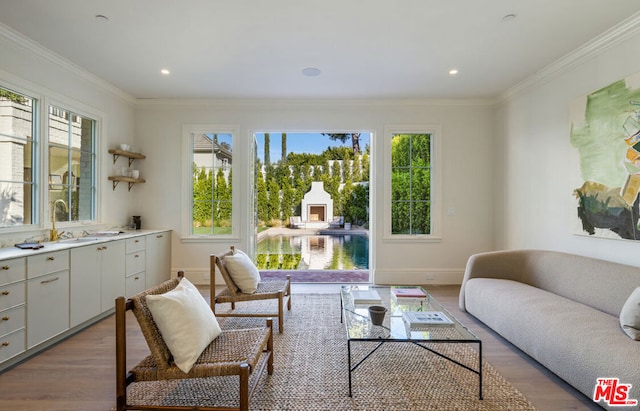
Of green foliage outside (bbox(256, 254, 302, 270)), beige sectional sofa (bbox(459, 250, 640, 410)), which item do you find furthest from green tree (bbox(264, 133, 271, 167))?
beige sectional sofa (bbox(459, 250, 640, 410))

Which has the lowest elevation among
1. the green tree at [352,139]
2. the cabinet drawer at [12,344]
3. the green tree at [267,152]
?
the cabinet drawer at [12,344]

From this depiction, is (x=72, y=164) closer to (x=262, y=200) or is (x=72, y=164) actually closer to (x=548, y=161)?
(x=548, y=161)

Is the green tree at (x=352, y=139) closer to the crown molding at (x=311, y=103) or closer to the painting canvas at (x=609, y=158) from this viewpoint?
the crown molding at (x=311, y=103)

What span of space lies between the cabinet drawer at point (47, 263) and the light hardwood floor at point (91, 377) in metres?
0.68

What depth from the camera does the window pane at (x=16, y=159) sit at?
2.81 m

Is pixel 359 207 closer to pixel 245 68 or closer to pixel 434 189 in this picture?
pixel 434 189

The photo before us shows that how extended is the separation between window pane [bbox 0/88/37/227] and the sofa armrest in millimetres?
4605

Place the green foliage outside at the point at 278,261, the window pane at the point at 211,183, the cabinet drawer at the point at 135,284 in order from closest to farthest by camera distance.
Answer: the cabinet drawer at the point at 135,284 → the window pane at the point at 211,183 → the green foliage outside at the point at 278,261

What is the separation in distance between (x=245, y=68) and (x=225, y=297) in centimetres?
251

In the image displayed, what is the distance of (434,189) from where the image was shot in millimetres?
4668

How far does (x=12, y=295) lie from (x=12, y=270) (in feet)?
0.60

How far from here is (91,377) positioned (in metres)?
2.21

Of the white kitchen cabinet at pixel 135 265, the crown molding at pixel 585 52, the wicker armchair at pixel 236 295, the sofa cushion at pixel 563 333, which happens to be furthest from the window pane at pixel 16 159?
the crown molding at pixel 585 52

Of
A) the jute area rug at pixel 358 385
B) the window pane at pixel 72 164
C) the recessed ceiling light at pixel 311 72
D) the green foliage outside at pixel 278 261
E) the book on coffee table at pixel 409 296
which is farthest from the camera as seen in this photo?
the green foliage outside at pixel 278 261
